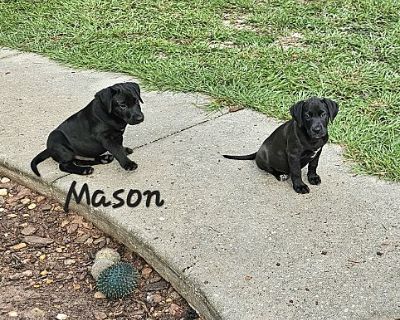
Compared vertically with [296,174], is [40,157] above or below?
below

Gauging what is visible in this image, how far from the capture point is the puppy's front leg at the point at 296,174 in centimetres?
391

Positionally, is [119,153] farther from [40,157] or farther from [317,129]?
Answer: [317,129]

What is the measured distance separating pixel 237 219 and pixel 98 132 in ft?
3.61

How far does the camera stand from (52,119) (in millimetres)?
5180

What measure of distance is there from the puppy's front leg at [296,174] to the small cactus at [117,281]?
1101mm

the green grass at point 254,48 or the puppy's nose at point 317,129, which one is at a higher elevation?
the puppy's nose at point 317,129

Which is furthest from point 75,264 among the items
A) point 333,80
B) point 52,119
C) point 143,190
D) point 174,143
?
point 333,80

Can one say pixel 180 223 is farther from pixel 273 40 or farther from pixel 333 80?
pixel 273 40

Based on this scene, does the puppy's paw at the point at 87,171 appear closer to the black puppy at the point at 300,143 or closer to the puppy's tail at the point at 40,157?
the puppy's tail at the point at 40,157

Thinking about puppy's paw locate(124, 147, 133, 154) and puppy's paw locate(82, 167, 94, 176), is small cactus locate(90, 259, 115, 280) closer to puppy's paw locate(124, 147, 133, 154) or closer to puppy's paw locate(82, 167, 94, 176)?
puppy's paw locate(82, 167, 94, 176)

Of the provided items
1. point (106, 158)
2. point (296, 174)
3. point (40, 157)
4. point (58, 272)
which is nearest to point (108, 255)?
point (58, 272)

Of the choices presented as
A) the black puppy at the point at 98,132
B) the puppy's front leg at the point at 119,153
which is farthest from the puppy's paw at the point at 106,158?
the puppy's front leg at the point at 119,153

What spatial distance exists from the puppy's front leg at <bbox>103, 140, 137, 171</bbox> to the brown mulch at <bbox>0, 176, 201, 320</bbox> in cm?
44

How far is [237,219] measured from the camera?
12.3 ft
